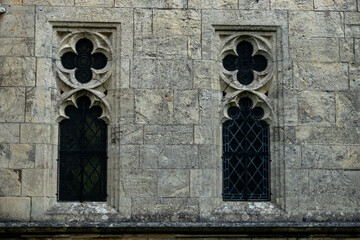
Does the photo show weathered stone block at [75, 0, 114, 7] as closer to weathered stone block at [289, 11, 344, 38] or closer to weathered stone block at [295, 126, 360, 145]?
weathered stone block at [289, 11, 344, 38]

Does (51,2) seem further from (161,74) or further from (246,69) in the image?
(246,69)

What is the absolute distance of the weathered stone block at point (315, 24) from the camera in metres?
10.6

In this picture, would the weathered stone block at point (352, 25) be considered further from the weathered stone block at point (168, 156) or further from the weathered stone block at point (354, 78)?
the weathered stone block at point (168, 156)

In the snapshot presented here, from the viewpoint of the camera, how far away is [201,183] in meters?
10.2

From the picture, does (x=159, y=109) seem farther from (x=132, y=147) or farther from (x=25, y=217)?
(x=25, y=217)

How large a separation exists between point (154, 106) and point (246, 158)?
1390 mm

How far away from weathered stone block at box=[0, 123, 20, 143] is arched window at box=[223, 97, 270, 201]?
268 centimetres

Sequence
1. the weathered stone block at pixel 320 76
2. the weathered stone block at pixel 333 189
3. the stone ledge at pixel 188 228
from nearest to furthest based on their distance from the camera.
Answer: the stone ledge at pixel 188 228
the weathered stone block at pixel 333 189
the weathered stone block at pixel 320 76

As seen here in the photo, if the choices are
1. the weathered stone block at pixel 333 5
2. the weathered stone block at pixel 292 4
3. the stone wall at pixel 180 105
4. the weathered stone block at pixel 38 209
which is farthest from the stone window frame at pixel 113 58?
the weathered stone block at pixel 333 5

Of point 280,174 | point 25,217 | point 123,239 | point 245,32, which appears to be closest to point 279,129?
point 280,174

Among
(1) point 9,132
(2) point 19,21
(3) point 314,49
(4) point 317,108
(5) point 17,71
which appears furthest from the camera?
(3) point 314,49

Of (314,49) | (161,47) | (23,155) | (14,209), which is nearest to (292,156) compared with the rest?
(314,49)

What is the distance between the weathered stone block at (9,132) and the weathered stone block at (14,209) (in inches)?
28.9

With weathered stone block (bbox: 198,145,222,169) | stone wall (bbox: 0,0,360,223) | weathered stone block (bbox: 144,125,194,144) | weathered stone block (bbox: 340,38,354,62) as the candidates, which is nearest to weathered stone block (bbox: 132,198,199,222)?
stone wall (bbox: 0,0,360,223)
